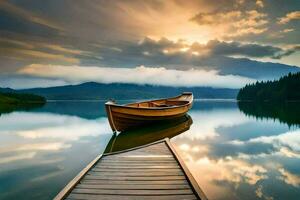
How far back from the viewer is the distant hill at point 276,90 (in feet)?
326

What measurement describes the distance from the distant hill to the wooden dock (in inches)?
4220

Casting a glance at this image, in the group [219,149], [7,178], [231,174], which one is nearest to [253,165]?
[231,174]

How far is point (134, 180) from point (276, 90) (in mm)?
117442

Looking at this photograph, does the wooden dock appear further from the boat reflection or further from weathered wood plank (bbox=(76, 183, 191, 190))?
the boat reflection

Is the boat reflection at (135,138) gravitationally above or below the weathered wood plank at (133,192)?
below

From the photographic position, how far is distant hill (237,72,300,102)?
99438 millimetres

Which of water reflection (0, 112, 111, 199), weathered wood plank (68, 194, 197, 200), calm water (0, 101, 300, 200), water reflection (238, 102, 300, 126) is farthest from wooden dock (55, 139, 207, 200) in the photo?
water reflection (238, 102, 300, 126)

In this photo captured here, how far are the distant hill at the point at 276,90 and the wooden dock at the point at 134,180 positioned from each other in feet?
352

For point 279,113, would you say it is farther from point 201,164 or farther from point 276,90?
point 276,90

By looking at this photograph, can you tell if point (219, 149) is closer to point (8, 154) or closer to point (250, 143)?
point (250, 143)

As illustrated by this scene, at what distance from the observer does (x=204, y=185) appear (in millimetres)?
7828

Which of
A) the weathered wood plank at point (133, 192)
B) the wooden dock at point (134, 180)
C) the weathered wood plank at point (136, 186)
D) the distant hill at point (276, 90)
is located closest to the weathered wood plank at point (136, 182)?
the wooden dock at point (134, 180)

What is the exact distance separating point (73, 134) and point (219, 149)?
11.4m

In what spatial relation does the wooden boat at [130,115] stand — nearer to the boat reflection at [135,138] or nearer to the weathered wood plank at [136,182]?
the boat reflection at [135,138]
